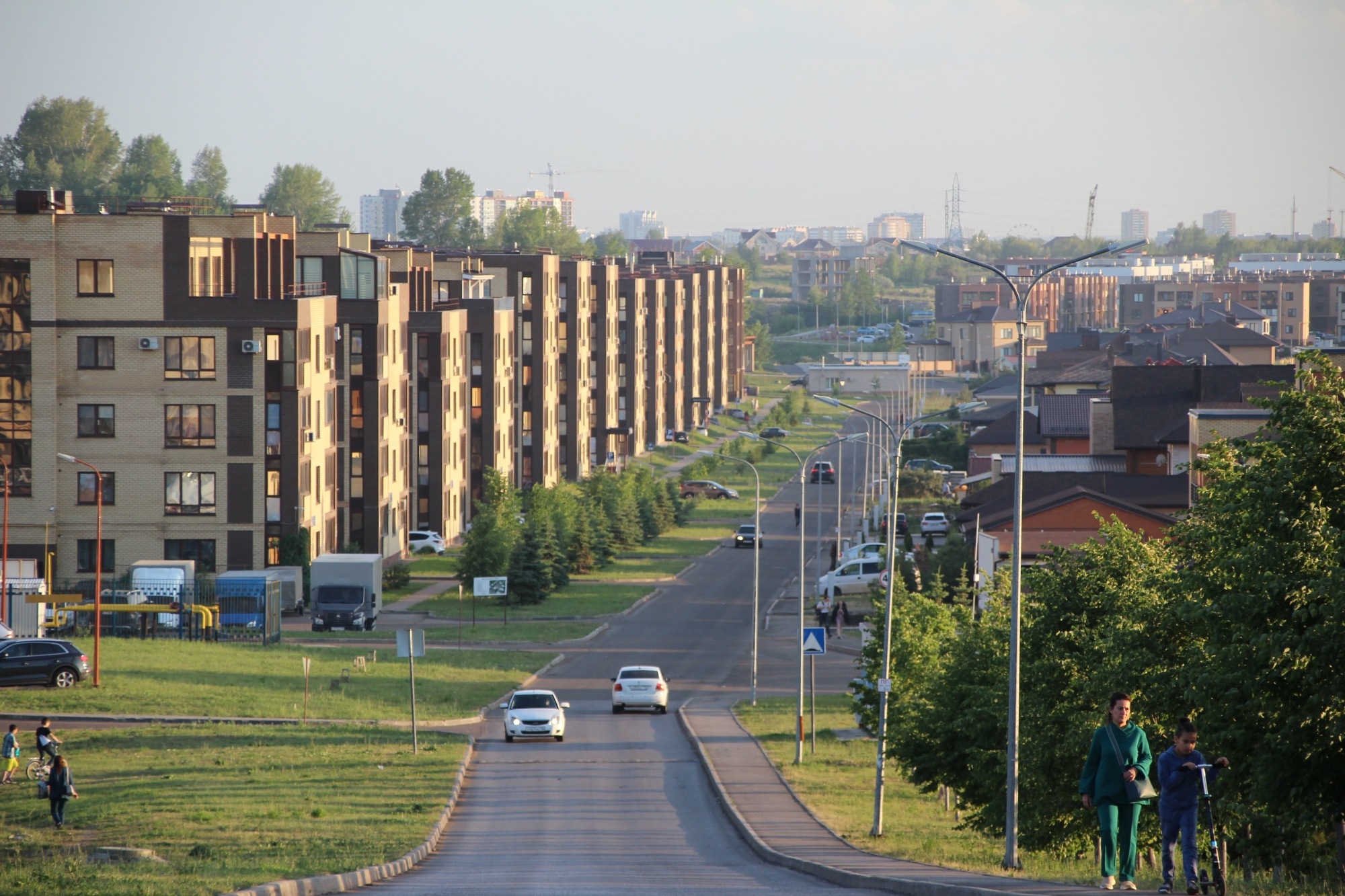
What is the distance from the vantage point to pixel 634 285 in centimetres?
12469

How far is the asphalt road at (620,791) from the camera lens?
18.3 m

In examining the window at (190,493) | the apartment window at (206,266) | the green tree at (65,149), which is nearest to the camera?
the window at (190,493)

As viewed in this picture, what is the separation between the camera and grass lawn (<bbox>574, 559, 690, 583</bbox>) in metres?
72.5

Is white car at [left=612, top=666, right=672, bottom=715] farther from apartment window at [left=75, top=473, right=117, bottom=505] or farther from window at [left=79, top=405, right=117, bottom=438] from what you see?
window at [left=79, top=405, right=117, bottom=438]

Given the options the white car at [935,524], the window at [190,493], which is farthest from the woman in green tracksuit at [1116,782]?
the white car at [935,524]

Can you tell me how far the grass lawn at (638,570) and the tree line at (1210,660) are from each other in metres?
41.5

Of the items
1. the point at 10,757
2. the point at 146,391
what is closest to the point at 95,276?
Result: the point at 146,391

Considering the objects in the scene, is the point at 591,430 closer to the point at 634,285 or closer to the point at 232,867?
the point at 634,285

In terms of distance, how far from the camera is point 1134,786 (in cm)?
1350

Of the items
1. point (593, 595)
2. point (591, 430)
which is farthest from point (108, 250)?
point (591, 430)

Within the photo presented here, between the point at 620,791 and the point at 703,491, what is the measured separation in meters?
77.6

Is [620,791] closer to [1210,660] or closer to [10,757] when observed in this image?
[10,757]

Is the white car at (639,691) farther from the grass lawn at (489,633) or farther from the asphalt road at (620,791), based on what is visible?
the grass lawn at (489,633)

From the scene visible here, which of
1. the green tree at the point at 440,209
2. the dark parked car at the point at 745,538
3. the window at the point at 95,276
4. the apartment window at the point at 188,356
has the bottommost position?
the dark parked car at the point at 745,538
